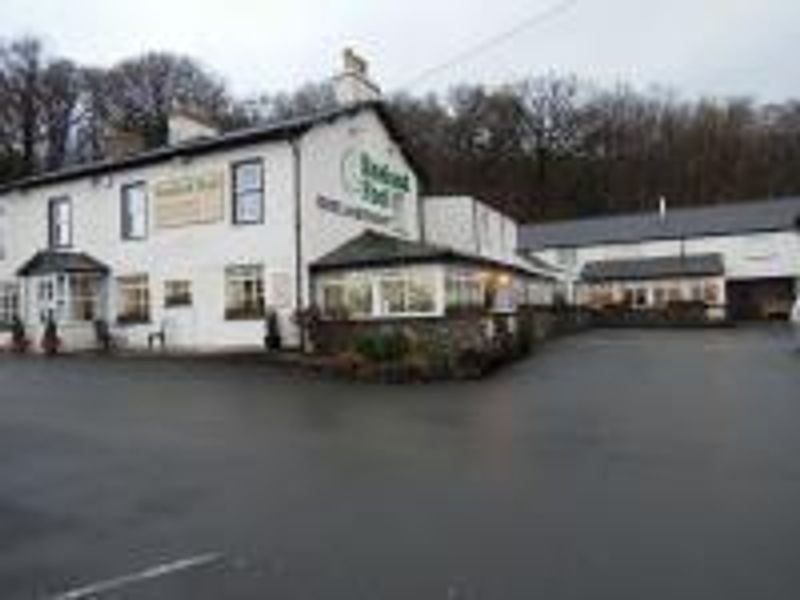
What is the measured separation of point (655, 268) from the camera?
190 ft

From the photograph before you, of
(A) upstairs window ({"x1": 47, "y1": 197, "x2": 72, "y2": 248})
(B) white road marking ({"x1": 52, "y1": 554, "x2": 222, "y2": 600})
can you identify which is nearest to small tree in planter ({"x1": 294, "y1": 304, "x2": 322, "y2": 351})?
(A) upstairs window ({"x1": 47, "y1": 197, "x2": 72, "y2": 248})

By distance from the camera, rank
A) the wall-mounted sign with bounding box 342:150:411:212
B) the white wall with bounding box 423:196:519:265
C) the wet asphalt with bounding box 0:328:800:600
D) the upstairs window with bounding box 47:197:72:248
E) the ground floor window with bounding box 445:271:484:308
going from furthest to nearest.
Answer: the white wall with bounding box 423:196:519:265 → the upstairs window with bounding box 47:197:72:248 → the wall-mounted sign with bounding box 342:150:411:212 → the ground floor window with bounding box 445:271:484:308 → the wet asphalt with bounding box 0:328:800:600

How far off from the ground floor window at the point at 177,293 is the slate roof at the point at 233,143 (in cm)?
383

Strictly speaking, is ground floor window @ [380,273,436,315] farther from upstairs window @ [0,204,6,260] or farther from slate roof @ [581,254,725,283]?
slate roof @ [581,254,725,283]

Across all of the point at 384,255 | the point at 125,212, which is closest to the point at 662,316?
the point at 384,255

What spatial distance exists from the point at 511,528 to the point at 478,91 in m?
82.0

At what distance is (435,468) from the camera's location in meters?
11.2

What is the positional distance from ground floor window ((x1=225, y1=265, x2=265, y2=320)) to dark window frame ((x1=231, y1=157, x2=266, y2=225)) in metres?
1.30

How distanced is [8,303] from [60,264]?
4.50m

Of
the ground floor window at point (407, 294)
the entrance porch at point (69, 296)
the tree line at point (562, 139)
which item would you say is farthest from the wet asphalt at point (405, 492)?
the tree line at point (562, 139)

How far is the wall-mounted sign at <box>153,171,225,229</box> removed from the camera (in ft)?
94.6

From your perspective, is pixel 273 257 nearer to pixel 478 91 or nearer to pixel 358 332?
pixel 358 332

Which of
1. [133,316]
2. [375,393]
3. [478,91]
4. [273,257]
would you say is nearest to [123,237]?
[133,316]

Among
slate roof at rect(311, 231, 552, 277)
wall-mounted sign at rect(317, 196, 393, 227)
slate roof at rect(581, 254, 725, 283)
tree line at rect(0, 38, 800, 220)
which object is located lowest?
slate roof at rect(311, 231, 552, 277)
